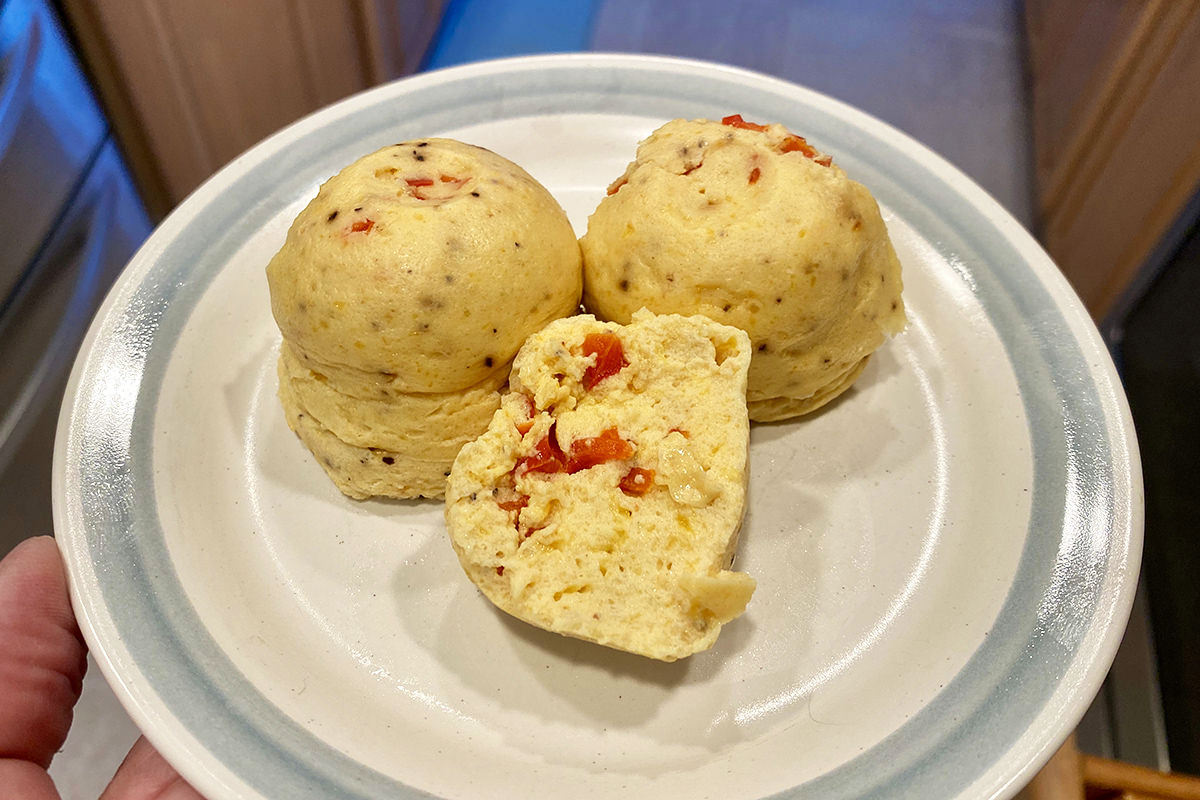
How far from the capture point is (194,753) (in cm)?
143

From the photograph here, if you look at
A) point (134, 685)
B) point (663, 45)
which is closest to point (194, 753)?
point (134, 685)

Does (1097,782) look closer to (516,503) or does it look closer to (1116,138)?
(516,503)

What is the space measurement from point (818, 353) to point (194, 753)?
4.52ft

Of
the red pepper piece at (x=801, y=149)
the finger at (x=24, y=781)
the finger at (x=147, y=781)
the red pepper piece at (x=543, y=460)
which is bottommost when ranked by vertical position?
the finger at (x=147, y=781)

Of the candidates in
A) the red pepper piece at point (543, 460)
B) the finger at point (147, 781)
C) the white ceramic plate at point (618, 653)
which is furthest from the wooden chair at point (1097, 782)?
the finger at point (147, 781)

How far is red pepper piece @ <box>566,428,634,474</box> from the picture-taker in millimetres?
1552

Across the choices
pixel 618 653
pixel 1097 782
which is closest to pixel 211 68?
pixel 618 653

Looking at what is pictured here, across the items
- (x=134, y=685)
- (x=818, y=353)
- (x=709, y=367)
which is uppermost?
(x=709, y=367)

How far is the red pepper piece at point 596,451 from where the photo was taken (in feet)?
5.09

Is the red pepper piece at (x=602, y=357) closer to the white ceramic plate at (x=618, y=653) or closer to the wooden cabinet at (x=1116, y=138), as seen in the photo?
the white ceramic plate at (x=618, y=653)

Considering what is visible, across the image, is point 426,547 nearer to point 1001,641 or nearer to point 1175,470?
point 1001,641

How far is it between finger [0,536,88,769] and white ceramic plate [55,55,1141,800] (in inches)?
4.8

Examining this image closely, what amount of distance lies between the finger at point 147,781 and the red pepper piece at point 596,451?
3.19ft

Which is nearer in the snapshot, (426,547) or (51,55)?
(426,547)
